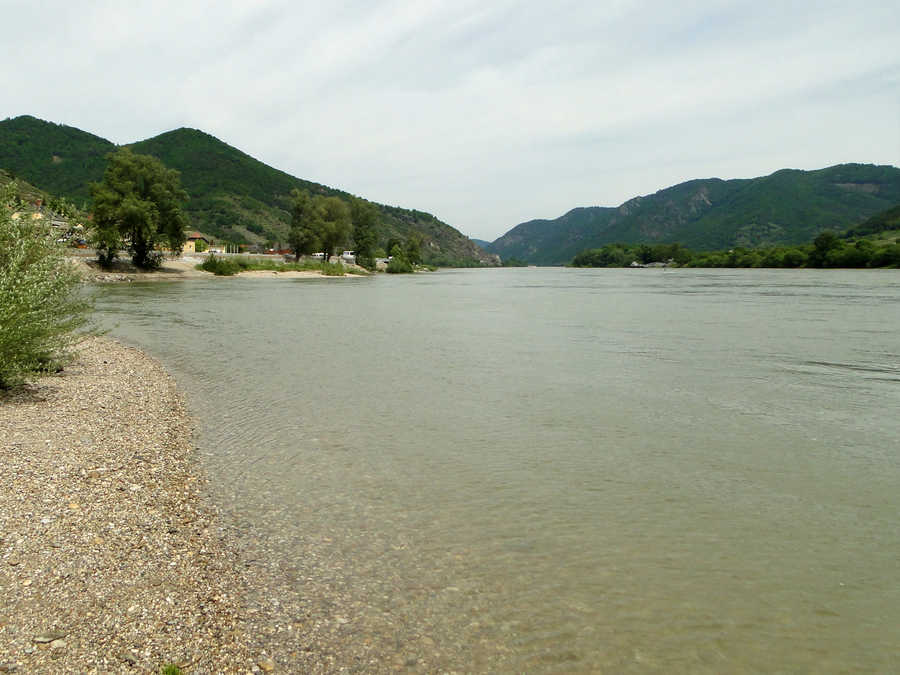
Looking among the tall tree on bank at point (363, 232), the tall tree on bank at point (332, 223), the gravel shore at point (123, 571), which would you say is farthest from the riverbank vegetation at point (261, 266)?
the gravel shore at point (123, 571)

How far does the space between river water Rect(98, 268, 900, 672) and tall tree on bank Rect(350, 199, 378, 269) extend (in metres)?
121

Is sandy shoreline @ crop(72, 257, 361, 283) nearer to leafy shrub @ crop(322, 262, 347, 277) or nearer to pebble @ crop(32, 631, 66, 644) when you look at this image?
leafy shrub @ crop(322, 262, 347, 277)

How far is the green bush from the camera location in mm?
11391

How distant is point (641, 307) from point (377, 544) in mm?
39000

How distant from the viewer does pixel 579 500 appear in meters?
8.55

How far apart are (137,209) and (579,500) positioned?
7879 centimetres

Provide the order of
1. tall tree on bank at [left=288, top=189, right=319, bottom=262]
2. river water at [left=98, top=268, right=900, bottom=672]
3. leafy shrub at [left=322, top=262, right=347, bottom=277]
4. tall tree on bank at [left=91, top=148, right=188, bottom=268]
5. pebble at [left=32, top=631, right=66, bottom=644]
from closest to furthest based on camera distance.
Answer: pebble at [left=32, top=631, right=66, bottom=644] → river water at [left=98, top=268, right=900, bottom=672] → tall tree on bank at [left=91, top=148, right=188, bottom=268] → leafy shrub at [left=322, top=262, right=347, bottom=277] → tall tree on bank at [left=288, top=189, right=319, bottom=262]

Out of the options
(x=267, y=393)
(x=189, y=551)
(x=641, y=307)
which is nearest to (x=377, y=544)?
(x=189, y=551)

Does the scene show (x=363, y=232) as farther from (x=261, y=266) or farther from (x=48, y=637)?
(x=48, y=637)

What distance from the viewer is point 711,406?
45.8 feet

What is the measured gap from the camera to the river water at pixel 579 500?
5.47m

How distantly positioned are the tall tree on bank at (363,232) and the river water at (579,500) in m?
121

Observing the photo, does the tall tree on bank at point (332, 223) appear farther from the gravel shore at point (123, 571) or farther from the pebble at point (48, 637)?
the pebble at point (48, 637)

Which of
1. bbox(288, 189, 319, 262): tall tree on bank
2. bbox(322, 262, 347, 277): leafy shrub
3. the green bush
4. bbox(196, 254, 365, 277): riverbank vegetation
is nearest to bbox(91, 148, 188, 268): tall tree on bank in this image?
bbox(196, 254, 365, 277): riverbank vegetation
